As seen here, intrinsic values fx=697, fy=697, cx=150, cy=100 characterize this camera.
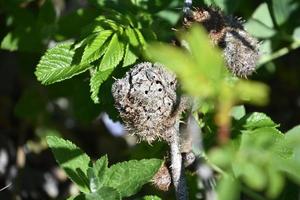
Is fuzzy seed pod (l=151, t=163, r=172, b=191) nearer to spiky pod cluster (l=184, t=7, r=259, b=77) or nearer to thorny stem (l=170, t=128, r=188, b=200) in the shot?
thorny stem (l=170, t=128, r=188, b=200)

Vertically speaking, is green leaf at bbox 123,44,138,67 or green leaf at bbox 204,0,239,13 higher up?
green leaf at bbox 204,0,239,13

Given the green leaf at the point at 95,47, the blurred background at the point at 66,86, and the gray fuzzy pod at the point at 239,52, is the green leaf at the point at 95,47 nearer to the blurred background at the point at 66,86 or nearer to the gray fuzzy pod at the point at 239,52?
the blurred background at the point at 66,86

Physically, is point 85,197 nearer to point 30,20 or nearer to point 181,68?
point 181,68

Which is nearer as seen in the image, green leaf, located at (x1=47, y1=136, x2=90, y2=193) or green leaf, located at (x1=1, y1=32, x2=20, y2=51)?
green leaf, located at (x1=47, y1=136, x2=90, y2=193)

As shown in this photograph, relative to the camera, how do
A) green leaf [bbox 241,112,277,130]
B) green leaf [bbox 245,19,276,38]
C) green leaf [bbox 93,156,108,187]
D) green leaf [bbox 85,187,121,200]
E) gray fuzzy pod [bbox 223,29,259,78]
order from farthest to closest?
green leaf [bbox 245,19,276,38] < green leaf [bbox 241,112,277,130] < gray fuzzy pod [bbox 223,29,259,78] < green leaf [bbox 93,156,108,187] < green leaf [bbox 85,187,121,200]

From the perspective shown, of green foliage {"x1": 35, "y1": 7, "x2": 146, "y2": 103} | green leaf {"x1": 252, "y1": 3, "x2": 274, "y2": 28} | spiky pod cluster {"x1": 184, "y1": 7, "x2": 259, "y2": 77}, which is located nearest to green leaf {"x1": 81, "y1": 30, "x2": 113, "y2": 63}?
green foliage {"x1": 35, "y1": 7, "x2": 146, "y2": 103}

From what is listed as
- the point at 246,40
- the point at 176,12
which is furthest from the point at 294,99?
the point at 246,40

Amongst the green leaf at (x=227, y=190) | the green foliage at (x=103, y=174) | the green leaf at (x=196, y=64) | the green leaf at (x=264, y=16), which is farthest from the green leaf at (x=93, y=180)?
the green leaf at (x=264, y=16)
